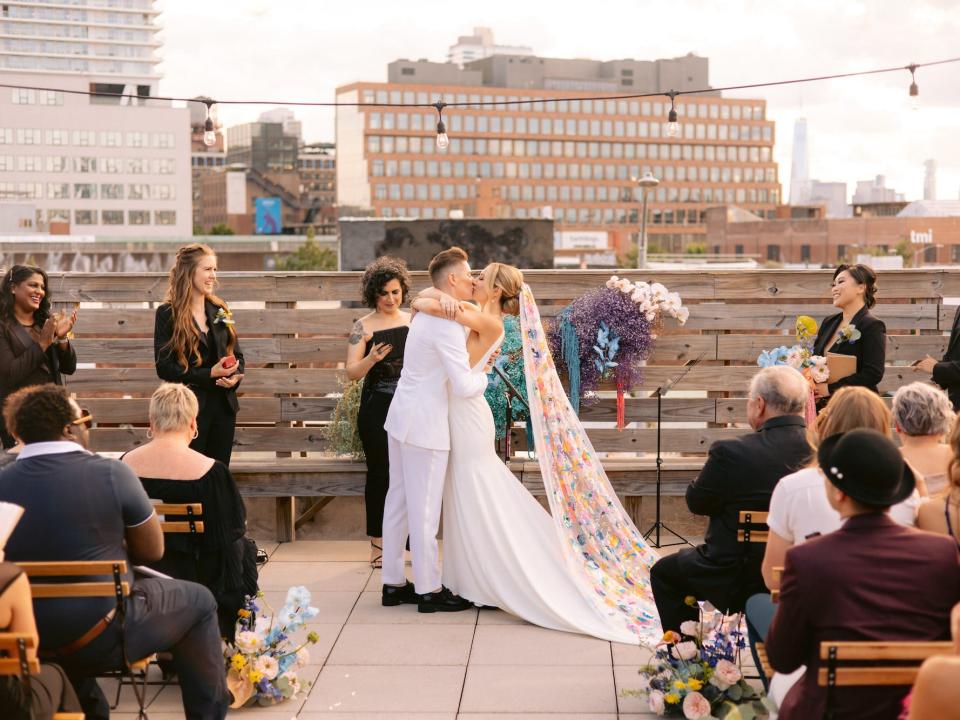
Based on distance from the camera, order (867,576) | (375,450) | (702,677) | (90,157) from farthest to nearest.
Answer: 1. (90,157)
2. (375,450)
3. (702,677)
4. (867,576)

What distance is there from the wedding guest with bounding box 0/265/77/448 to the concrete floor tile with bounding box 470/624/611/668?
122 inches

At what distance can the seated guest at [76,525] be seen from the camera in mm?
4230

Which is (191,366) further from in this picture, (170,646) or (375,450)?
(170,646)

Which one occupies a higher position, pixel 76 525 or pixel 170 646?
pixel 76 525

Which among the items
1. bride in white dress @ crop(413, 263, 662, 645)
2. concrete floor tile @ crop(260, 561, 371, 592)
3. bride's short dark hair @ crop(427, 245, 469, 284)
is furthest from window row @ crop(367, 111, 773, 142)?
bride's short dark hair @ crop(427, 245, 469, 284)

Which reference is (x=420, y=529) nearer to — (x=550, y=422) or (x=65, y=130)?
(x=550, y=422)

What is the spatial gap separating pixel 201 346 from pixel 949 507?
15.5 ft

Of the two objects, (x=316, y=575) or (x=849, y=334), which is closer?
(x=849, y=334)

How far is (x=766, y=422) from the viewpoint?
4.97 m

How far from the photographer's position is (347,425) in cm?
825

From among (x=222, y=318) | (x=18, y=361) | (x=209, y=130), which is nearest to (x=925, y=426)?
(x=222, y=318)

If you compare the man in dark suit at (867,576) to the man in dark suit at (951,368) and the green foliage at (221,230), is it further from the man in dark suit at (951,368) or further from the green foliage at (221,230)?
the green foliage at (221,230)

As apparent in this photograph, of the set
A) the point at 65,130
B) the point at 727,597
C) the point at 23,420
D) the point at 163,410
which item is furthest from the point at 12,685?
the point at 65,130

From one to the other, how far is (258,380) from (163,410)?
3.69 metres
